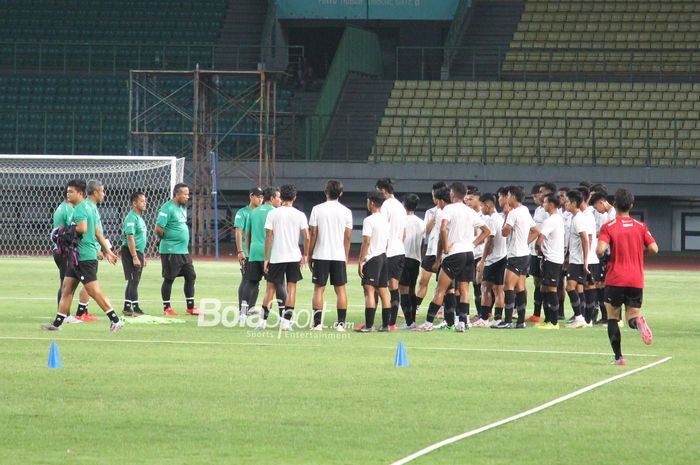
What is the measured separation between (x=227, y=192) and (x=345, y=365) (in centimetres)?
3072

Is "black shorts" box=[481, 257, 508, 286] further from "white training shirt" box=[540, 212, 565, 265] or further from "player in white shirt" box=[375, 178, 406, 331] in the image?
"player in white shirt" box=[375, 178, 406, 331]

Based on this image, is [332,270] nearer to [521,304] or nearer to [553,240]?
[521,304]

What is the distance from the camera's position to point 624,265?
512 inches

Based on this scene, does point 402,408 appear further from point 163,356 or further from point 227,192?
point 227,192

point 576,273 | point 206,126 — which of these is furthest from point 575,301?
point 206,126

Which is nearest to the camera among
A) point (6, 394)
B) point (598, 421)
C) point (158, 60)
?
point (598, 421)

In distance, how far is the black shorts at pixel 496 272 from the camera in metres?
18.0

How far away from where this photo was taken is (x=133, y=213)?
63.4 ft

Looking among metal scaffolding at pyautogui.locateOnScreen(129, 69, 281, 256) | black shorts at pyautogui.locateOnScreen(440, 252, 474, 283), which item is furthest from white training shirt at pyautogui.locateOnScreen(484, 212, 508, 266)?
metal scaffolding at pyautogui.locateOnScreen(129, 69, 281, 256)

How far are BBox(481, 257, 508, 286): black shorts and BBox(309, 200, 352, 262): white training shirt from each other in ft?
8.75

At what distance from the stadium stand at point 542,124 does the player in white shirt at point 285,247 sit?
2503cm

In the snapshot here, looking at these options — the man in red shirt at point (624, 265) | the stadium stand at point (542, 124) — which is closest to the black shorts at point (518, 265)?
the man in red shirt at point (624, 265)

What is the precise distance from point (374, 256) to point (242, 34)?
34.5 meters

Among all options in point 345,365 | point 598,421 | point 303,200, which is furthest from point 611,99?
point 598,421
